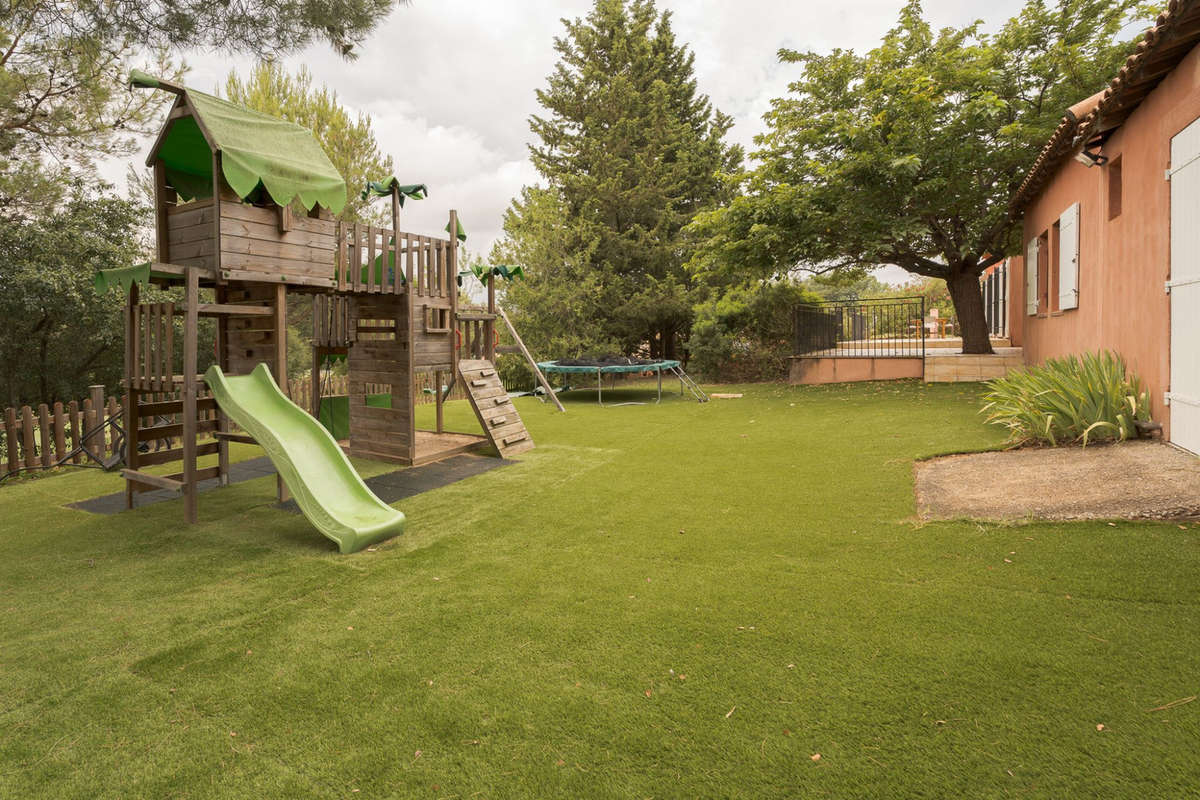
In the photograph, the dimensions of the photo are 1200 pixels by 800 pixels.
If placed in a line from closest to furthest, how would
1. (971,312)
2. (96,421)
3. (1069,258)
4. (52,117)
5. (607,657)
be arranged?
(607,657) → (96,421) → (1069,258) → (52,117) → (971,312)

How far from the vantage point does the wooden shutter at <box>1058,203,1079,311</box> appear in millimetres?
7758

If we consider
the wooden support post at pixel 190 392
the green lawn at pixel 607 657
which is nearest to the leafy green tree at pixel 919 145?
the green lawn at pixel 607 657

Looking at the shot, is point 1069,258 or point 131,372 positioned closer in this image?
point 131,372

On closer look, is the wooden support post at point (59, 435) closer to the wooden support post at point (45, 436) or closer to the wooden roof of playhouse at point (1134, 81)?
the wooden support post at point (45, 436)

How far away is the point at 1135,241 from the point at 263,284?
8.16m

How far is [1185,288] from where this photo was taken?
4840 millimetres

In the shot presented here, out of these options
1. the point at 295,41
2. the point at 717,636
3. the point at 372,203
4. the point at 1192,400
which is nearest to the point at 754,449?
the point at 1192,400

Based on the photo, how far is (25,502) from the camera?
215 inches

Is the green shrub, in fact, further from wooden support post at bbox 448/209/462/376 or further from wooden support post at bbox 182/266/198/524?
wooden support post at bbox 182/266/198/524

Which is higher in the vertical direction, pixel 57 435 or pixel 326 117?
pixel 326 117

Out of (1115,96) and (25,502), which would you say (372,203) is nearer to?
(25,502)

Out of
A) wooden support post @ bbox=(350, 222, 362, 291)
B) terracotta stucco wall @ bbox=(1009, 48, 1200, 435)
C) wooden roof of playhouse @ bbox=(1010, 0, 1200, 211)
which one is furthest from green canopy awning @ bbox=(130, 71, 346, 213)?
terracotta stucco wall @ bbox=(1009, 48, 1200, 435)

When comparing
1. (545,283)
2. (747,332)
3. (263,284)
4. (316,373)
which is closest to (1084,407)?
(263,284)

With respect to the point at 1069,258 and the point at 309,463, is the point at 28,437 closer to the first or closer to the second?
the point at 309,463
